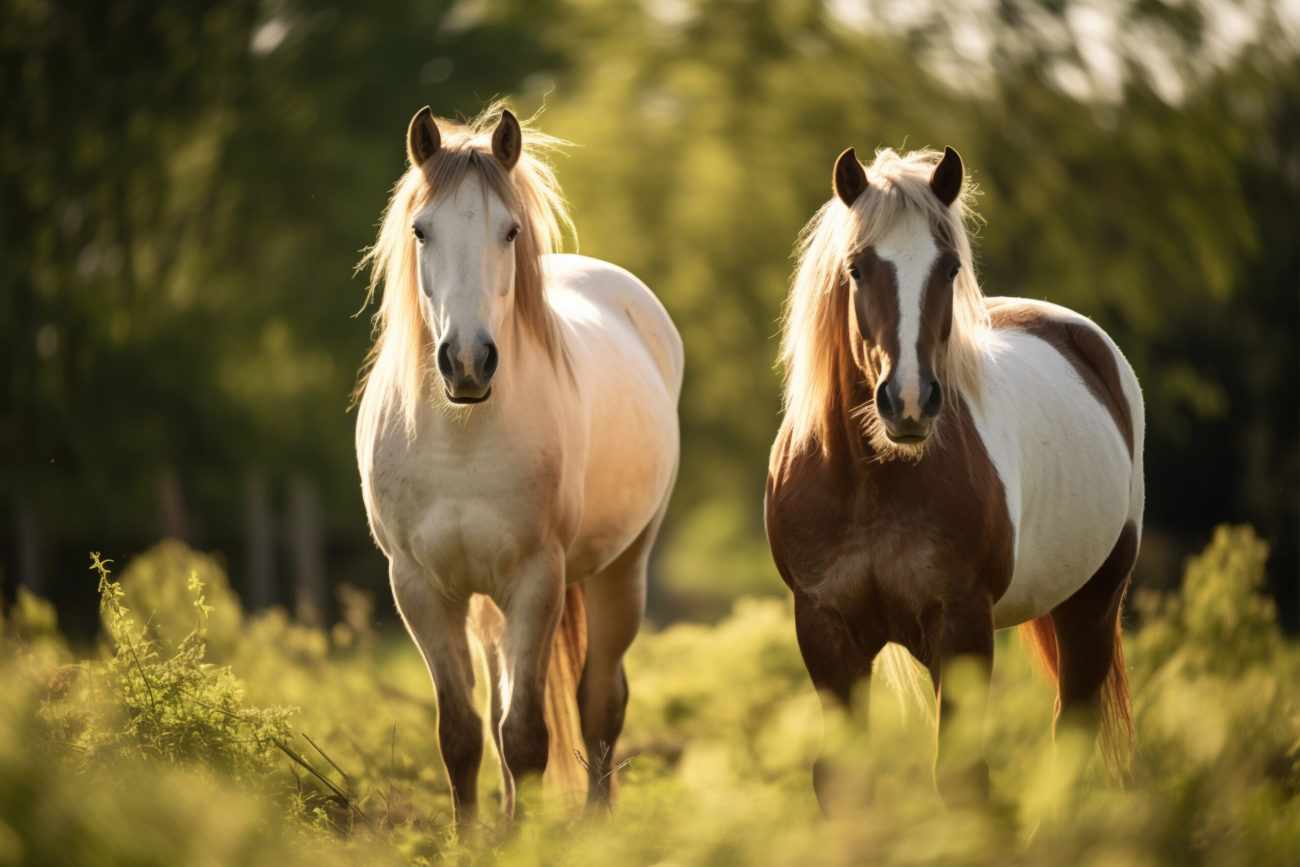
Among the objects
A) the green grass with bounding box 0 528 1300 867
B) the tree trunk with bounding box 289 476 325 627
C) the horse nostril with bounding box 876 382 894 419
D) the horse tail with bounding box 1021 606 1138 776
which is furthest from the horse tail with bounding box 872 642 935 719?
the tree trunk with bounding box 289 476 325 627

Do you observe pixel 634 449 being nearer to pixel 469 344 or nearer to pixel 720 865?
pixel 469 344

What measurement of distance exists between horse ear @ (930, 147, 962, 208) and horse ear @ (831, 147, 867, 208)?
0.65ft

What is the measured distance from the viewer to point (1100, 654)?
4.65 meters

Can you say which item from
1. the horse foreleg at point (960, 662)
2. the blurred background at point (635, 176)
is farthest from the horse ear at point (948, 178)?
the blurred background at point (635, 176)

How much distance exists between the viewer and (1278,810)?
2594 millimetres

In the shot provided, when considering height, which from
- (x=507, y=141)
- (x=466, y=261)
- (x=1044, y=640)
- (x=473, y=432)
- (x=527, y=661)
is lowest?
(x=1044, y=640)

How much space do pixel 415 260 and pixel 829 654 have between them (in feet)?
5.82

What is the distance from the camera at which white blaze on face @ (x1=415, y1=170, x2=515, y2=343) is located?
150 inches

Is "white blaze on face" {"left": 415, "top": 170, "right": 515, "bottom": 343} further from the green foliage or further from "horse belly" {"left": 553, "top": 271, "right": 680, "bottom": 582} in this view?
the green foliage

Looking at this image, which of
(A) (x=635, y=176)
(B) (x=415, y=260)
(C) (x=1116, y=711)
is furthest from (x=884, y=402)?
(A) (x=635, y=176)

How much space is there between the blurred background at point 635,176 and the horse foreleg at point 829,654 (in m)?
7.38

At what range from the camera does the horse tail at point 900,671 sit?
4.27 metres

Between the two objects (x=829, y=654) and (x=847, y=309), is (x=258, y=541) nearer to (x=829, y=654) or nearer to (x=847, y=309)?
(x=829, y=654)

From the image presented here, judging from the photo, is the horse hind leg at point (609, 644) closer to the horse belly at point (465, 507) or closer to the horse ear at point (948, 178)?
the horse belly at point (465, 507)
